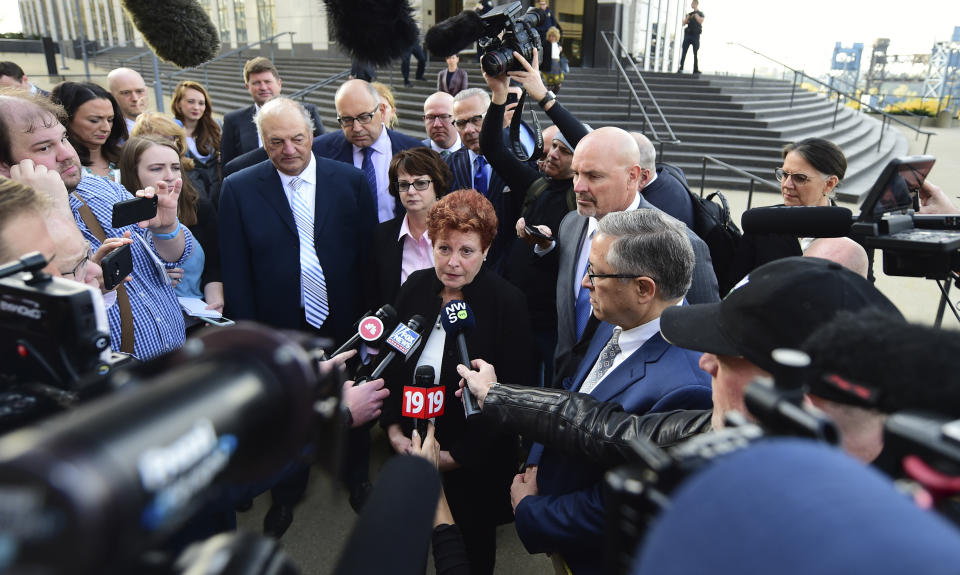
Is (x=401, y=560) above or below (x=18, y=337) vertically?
below

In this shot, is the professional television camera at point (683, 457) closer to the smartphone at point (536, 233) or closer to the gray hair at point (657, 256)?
the gray hair at point (657, 256)

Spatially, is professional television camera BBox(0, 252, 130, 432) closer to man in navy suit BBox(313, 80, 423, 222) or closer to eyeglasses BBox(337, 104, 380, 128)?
man in navy suit BBox(313, 80, 423, 222)

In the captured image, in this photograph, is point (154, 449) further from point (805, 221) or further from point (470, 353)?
point (470, 353)

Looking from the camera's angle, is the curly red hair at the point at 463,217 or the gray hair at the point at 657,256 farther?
the curly red hair at the point at 463,217

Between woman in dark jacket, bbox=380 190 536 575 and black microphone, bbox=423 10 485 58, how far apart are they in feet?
3.75

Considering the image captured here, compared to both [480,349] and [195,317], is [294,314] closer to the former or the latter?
[195,317]

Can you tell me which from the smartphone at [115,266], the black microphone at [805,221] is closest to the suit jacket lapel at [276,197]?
the smartphone at [115,266]

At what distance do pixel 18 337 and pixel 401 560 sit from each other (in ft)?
2.47

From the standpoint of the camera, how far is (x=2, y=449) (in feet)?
1.36

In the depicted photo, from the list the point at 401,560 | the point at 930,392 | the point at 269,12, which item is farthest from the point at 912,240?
the point at 269,12

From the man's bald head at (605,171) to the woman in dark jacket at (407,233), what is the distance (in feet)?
2.77

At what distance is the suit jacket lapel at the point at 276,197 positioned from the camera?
3084 mm

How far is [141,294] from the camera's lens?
7.79 feet

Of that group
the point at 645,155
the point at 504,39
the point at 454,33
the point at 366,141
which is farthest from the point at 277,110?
the point at 645,155
